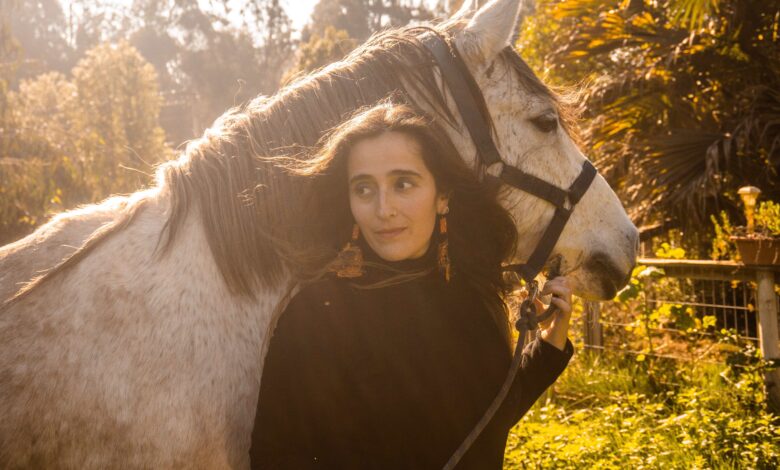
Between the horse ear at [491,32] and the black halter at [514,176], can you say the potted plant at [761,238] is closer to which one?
the black halter at [514,176]

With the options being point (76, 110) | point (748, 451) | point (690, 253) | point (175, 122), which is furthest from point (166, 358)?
point (175, 122)

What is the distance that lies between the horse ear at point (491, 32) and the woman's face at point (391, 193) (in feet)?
1.81

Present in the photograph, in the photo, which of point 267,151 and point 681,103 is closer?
point 267,151

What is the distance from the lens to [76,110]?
582 inches

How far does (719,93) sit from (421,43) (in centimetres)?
613

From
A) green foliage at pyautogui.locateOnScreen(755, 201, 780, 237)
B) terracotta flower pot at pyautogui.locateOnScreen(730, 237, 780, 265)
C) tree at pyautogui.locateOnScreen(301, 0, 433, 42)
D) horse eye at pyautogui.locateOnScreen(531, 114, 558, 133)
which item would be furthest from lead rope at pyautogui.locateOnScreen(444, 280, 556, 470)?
tree at pyautogui.locateOnScreen(301, 0, 433, 42)

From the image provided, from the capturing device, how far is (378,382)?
1.56 metres

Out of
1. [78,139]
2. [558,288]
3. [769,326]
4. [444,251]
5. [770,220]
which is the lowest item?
[769,326]

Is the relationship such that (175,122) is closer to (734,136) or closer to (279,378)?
(734,136)

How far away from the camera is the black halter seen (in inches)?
77.2

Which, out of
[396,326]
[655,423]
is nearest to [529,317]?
[396,326]

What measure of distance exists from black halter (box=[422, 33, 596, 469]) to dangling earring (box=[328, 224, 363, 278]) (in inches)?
21.2

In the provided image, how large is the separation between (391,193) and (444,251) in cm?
25

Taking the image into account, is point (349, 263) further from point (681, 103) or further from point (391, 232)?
point (681, 103)
